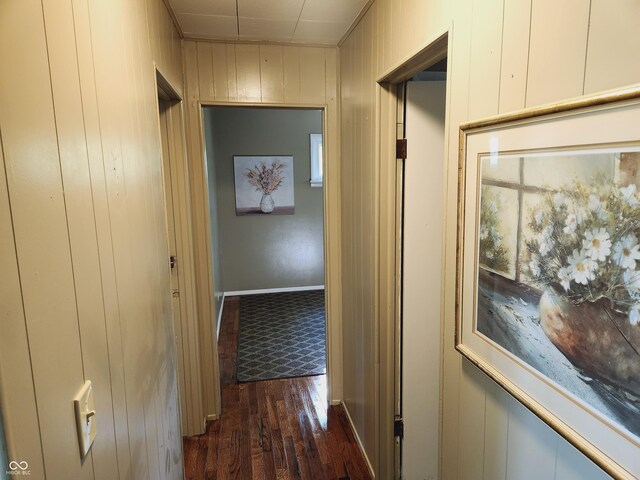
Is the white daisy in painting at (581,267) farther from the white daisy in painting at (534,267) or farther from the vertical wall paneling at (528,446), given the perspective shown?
the vertical wall paneling at (528,446)

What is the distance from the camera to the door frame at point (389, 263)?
1.85 meters

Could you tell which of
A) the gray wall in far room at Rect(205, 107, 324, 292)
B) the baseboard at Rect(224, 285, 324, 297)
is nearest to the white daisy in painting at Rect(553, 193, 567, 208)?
the gray wall in far room at Rect(205, 107, 324, 292)

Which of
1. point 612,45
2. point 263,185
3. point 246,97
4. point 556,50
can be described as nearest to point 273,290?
point 263,185

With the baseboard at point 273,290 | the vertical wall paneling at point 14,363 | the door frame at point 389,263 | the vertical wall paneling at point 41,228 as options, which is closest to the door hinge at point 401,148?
the door frame at point 389,263

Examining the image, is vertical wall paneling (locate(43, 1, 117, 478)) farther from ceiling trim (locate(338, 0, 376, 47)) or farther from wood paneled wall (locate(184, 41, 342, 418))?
wood paneled wall (locate(184, 41, 342, 418))

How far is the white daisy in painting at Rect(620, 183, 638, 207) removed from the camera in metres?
0.63

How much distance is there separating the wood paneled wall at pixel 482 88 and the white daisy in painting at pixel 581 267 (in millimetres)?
290

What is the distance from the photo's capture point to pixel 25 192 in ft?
1.99

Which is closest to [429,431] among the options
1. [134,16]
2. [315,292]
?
[134,16]

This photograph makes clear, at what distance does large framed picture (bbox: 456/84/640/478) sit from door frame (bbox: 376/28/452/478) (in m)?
0.79

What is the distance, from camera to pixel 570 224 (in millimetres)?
759

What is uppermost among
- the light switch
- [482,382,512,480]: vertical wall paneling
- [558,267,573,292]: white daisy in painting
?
[558,267,573,292]: white daisy in painting

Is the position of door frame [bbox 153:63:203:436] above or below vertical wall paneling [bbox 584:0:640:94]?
below

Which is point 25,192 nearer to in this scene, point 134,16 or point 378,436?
point 134,16
